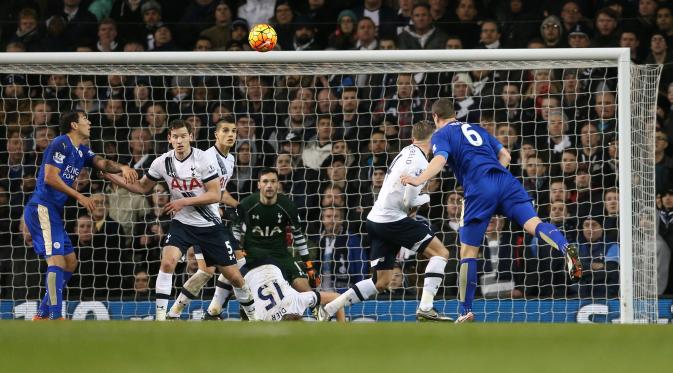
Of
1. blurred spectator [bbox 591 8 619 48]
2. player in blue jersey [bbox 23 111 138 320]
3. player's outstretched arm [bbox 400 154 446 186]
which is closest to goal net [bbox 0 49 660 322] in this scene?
blurred spectator [bbox 591 8 619 48]

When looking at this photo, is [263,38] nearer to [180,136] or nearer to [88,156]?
[180,136]

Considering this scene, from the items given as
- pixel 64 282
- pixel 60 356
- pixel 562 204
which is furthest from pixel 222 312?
pixel 60 356

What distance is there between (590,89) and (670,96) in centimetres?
89

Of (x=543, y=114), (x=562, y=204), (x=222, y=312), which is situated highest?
(x=543, y=114)

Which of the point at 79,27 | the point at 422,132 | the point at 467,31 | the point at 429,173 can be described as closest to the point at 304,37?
the point at 467,31

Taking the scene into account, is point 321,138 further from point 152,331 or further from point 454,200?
point 152,331

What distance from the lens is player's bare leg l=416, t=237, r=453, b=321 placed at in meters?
9.65

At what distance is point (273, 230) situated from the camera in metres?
11.3

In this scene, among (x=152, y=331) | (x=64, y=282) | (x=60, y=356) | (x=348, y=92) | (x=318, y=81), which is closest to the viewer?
(x=60, y=356)

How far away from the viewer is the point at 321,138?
12.2m

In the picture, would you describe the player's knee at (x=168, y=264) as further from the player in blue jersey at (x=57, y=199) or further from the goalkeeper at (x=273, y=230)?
the goalkeeper at (x=273, y=230)

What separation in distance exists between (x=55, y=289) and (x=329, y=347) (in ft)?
17.3

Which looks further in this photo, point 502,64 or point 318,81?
point 318,81

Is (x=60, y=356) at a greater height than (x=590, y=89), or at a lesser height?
lesser
